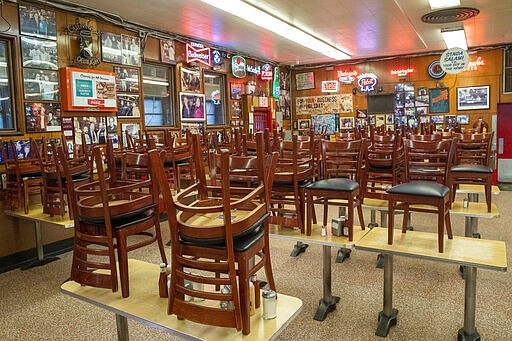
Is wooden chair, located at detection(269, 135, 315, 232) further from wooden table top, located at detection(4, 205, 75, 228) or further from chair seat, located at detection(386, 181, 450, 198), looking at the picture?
wooden table top, located at detection(4, 205, 75, 228)

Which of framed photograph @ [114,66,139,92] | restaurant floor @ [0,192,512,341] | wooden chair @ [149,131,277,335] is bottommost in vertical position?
restaurant floor @ [0,192,512,341]

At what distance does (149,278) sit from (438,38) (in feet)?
28.1

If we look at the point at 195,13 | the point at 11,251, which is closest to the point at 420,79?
the point at 195,13

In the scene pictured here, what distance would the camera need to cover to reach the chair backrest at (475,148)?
562 centimetres

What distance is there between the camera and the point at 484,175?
443 cm

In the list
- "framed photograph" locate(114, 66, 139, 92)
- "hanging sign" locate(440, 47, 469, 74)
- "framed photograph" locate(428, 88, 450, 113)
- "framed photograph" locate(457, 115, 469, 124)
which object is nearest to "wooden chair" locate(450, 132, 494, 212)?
"hanging sign" locate(440, 47, 469, 74)

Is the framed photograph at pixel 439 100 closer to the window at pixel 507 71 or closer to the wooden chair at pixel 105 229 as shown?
the window at pixel 507 71

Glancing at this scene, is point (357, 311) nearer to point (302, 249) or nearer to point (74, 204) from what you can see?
point (302, 249)

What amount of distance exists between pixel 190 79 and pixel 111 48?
2043 mm

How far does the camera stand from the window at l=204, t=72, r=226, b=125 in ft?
30.6

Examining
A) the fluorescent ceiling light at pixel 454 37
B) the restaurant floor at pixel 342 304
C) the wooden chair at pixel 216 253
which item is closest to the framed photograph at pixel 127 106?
the restaurant floor at pixel 342 304

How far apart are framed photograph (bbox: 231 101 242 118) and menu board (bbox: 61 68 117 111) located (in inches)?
145

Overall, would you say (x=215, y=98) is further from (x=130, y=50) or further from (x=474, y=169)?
(x=474, y=169)

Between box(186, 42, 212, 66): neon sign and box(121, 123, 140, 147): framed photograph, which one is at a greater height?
box(186, 42, 212, 66): neon sign
